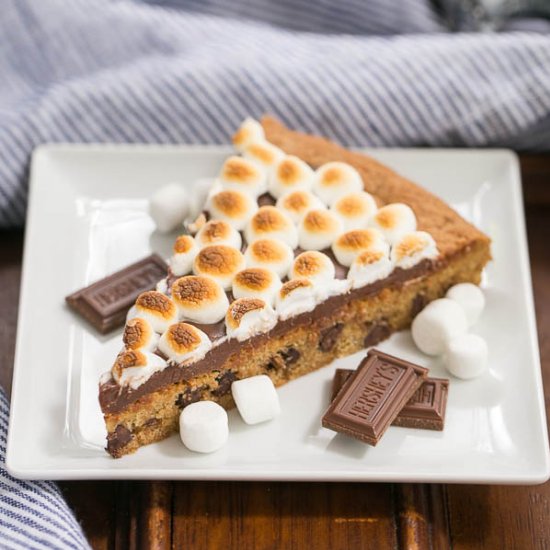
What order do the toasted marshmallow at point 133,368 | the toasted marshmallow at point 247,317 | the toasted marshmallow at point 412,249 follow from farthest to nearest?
the toasted marshmallow at point 412,249 < the toasted marshmallow at point 247,317 < the toasted marshmallow at point 133,368

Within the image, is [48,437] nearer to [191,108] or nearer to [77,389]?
[77,389]

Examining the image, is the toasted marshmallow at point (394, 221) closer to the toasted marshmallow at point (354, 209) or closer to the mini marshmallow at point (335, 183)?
the toasted marshmallow at point (354, 209)

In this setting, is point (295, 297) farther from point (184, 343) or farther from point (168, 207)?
point (168, 207)

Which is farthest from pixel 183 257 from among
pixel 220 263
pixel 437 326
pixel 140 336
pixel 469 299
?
pixel 469 299

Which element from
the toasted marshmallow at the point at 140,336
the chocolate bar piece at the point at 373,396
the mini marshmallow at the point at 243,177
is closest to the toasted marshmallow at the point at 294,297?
the chocolate bar piece at the point at 373,396

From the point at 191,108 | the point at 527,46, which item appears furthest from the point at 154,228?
the point at 527,46

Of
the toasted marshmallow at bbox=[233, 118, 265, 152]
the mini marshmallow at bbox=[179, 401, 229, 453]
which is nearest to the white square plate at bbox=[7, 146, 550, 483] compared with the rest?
the mini marshmallow at bbox=[179, 401, 229, 453]
